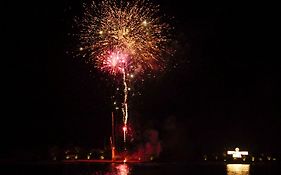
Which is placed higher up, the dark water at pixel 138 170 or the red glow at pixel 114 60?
the red glow at pixel 114 60

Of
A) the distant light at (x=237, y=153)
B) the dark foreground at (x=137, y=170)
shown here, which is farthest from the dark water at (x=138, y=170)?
the distant light at (x=237, y=153)

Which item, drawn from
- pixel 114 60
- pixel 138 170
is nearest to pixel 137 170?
pixel 138 170

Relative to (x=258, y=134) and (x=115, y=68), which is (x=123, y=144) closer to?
(x=115, y=68)

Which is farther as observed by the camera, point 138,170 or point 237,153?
point 237,153

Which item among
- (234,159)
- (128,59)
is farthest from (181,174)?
(234,159)

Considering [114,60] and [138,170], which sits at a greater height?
[114,60]

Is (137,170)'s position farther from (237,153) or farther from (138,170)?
(237,153)

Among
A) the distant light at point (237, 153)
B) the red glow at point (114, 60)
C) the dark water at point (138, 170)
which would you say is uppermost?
the red glow at point (114, 60)

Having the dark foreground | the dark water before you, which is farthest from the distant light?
the dark water

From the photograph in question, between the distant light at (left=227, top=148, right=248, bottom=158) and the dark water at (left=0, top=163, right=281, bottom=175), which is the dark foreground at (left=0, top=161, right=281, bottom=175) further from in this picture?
the distant light at (left=227, top=148, right=248, bottom=158)

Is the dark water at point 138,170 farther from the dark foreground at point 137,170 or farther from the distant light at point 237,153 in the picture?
the distant light at point 237,153

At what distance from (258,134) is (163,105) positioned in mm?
8942

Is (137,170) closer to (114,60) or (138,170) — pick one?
(138,170)

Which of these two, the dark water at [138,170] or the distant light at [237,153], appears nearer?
the dark water at [138,170]
